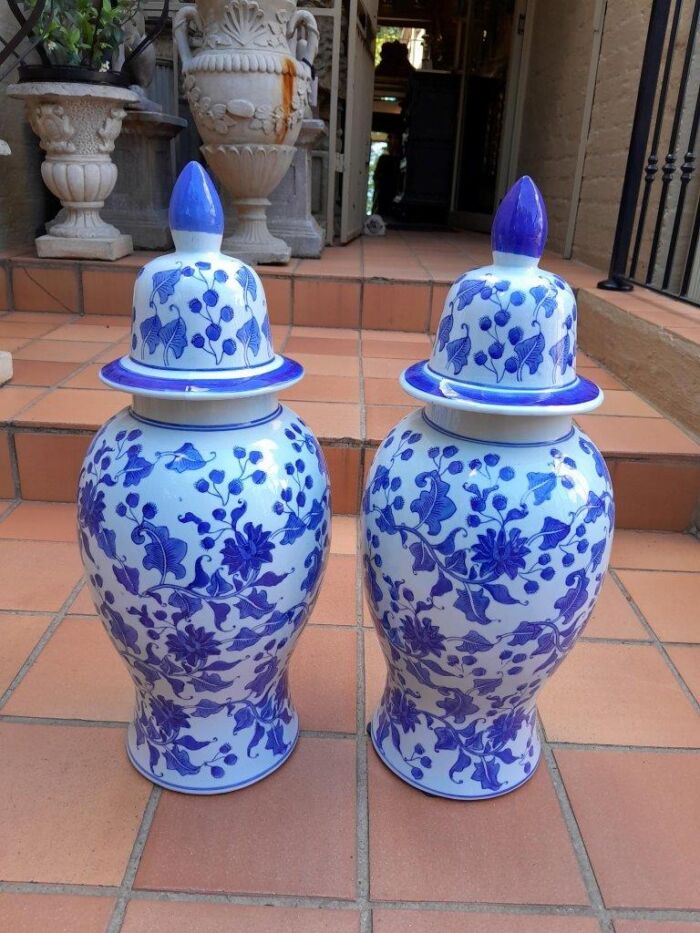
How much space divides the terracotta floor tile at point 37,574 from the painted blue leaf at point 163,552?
66cm

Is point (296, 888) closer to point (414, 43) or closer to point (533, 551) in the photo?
point (533, 551)

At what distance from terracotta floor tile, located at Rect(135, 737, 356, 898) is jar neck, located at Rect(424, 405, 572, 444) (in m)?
0.54

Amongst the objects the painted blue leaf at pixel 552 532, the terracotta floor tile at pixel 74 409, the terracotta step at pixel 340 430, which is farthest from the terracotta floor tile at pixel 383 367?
the painted blue leaf at pixel 552 532

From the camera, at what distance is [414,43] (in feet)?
45.1

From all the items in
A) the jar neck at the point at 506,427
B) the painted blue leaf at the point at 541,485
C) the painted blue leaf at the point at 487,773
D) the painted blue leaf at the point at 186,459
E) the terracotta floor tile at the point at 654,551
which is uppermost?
the jar neck at the point at 506,427

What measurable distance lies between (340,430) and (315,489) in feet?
2.87

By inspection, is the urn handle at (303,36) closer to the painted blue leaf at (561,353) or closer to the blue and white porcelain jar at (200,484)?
the blue and white porcelain jar at (200,484)

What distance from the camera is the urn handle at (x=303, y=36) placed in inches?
103

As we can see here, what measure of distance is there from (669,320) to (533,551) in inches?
62.2

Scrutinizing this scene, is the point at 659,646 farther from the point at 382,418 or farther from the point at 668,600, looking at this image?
the point at 382,418

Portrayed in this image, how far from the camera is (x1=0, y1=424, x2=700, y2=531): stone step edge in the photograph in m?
1.73

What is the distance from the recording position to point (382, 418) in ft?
6.11

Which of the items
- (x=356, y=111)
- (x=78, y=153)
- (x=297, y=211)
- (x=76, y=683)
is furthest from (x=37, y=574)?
(x=356, y=111)

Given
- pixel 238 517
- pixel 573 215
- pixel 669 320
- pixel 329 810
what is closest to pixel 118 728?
pixel 329 810
